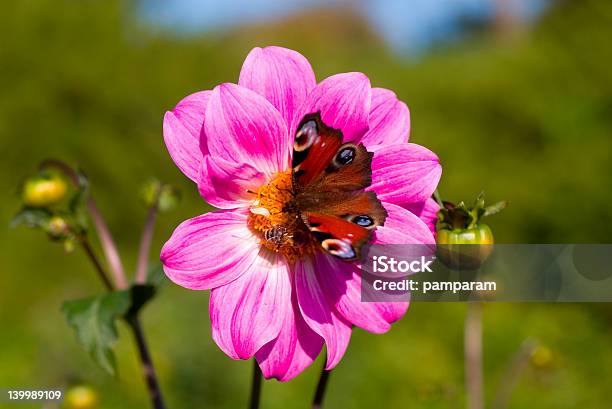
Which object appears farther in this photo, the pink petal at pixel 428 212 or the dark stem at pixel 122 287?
the dark stem at pixel 122 287

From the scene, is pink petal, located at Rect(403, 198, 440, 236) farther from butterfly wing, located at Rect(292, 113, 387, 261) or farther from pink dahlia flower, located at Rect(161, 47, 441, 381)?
butterfly wing, located at Rect(292, 113, 387, 261)

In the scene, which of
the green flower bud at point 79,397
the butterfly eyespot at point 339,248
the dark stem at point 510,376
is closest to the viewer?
the butterfly eyespot at point 339,248

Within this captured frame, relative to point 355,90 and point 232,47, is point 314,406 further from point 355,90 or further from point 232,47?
point 232,47

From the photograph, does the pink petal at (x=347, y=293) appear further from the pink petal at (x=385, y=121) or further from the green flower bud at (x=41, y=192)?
the green flower bud at (x=41, y=192)

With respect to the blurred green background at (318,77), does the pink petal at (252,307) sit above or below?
below

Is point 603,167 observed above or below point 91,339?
above

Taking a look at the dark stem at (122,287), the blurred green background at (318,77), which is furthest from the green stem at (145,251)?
the blurred green background at (318,77)

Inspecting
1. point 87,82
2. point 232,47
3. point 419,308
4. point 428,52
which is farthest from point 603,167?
point 87,82

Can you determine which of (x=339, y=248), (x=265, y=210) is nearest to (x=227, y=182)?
(x=265, y=210)
